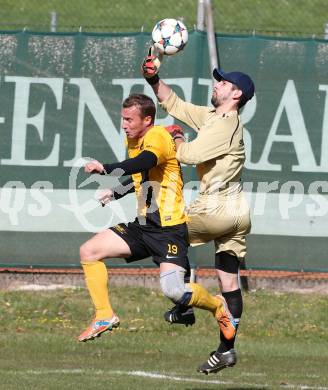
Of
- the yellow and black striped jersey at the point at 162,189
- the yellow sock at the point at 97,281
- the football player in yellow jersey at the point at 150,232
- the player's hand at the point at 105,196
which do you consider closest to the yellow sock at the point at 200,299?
the football player in yellow jersey at the point at 150,232

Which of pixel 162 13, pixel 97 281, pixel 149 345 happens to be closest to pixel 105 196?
pixel 97 281

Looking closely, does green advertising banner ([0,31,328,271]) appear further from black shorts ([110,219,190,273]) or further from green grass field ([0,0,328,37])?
green grass field ([0,0,328,37])

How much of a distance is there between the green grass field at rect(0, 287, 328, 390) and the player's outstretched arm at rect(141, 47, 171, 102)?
2.53 m

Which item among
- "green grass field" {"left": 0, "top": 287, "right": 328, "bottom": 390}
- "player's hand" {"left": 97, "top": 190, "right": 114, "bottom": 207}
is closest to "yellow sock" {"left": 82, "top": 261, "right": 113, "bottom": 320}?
"player's hand" {"left": 97, "top": 190, "right": 114, "bottom": 207}

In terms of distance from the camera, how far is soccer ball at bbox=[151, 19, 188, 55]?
30.3 ft

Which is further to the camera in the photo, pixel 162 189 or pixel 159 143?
pixel 162 189

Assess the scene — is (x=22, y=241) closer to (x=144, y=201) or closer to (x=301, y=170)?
(x=301, y=170)

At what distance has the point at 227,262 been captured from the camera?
362 inches

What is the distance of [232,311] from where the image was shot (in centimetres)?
928

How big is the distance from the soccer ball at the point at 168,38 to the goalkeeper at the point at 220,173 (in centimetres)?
17

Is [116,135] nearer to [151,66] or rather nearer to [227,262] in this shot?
[151,66]

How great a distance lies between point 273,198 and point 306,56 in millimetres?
1670

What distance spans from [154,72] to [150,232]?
50.3 inches

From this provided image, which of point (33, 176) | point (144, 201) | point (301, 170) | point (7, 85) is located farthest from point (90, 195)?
point (144, 201)
